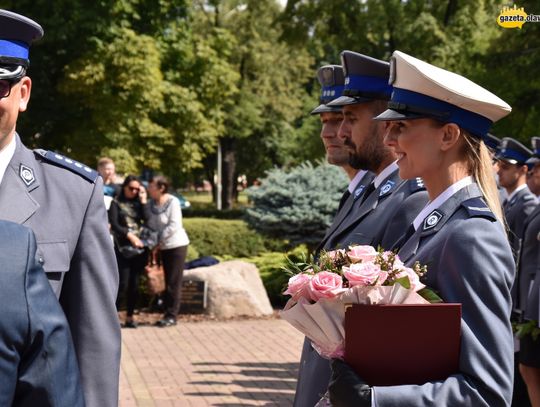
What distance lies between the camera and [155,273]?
1372cm

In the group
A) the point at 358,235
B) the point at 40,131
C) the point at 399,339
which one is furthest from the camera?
A: the point at 40,131

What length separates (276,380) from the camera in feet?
31.0

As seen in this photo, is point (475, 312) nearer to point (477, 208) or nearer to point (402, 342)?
point (402, 342)

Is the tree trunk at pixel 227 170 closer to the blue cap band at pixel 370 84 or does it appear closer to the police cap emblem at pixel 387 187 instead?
the blue cap band at pixel 370 84

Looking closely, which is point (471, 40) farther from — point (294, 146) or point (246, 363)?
point (246, 363)

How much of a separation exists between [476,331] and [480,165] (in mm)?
606

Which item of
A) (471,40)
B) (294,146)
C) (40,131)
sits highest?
(471,40)

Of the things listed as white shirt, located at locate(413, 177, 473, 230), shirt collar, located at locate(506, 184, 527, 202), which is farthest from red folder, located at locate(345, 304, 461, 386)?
shirt collar, located at locate(506, 184, 527, 202)

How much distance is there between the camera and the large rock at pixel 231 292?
46.5 ft

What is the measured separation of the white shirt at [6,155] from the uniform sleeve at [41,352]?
3.34ft

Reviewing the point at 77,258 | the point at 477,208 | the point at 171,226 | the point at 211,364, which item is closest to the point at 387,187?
the point at 477,208

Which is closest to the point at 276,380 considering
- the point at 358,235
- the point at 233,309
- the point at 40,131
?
the point at 233,309

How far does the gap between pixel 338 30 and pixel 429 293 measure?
31753mm

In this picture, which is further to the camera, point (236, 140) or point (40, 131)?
point (236, 140)
